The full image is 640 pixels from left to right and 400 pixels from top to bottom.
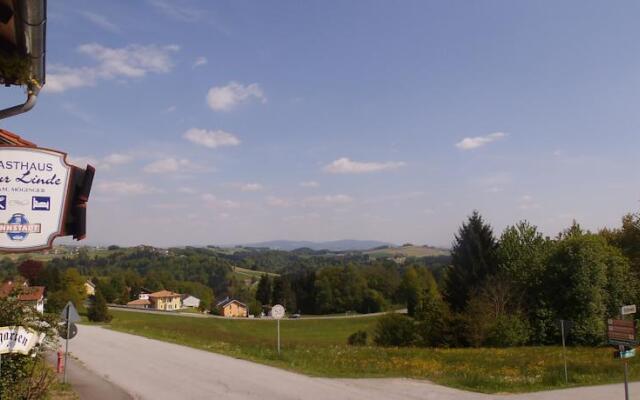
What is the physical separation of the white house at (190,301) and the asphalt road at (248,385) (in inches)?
4785

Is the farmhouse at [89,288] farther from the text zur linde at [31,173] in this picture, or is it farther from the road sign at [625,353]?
the text zur linde at [31,173]

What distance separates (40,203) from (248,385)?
39.2 feet

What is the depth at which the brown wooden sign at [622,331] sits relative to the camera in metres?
11.6

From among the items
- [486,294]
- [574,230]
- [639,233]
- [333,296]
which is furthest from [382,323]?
[333,296]

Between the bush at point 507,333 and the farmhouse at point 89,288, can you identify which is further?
the farmhouse at point 89,288

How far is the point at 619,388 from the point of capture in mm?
17062

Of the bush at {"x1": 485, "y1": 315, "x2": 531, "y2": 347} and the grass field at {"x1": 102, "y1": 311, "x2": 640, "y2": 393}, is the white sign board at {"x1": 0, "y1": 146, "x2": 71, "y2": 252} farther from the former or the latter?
the bush at {"x1": 485, "y1": 315, "x2": 531, "y2": 347}

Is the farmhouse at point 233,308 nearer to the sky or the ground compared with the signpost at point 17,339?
nearer to the ground

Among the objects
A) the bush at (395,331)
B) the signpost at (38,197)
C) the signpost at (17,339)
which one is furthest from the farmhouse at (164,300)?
the signpost at (38,197)

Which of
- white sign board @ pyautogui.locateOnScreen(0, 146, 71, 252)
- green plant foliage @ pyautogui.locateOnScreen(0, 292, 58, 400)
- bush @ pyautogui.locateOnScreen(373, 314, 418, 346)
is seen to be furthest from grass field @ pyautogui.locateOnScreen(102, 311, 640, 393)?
white sign board @ pyautogui.locateOnScreen(0, 146, 71, 252)

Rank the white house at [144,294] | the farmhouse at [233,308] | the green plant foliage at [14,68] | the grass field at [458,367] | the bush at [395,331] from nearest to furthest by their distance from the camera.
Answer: the green plant foliage at [14,68], the grass field at [458,367], the bush at [395,331], the farmhouse at [233,308], the white house at [144,294]

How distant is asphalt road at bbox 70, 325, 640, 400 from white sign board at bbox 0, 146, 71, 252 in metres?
9.97

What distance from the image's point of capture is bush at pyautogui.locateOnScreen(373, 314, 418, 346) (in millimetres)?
38594

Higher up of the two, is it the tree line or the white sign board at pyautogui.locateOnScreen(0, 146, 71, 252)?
the white sign board at pyautogui.locateOnScreen(0, 146, 71, 252)
